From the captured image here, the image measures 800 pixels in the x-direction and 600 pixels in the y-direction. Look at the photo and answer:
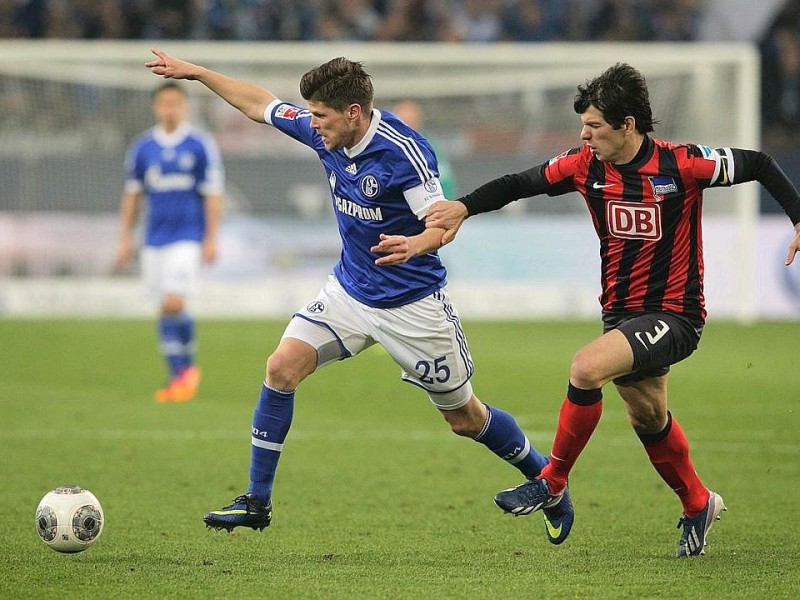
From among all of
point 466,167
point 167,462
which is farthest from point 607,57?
point 167,462

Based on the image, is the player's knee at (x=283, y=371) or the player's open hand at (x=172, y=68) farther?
the player's open hand at (x=172, y=68)

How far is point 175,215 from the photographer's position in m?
11.8

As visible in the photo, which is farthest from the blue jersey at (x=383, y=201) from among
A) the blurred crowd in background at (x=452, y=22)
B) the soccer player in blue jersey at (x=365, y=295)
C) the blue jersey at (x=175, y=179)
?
the blurred crowd in background at (x=452, y=22)

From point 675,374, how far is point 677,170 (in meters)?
7.97

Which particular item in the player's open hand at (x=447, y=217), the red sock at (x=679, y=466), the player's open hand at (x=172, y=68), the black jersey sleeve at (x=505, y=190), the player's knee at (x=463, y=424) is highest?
the player's open hand at (x=172, y=68)

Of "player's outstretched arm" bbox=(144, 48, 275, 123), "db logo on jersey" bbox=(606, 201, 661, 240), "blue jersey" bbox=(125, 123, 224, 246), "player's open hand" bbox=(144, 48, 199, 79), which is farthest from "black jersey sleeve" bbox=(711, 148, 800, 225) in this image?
"blue jersey" bbox=(125, 123, 224, 246)

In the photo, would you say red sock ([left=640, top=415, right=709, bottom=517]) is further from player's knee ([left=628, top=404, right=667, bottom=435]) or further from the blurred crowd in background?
the blurred crowd in background

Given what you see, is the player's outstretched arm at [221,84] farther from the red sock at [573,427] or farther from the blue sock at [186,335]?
the blue sock at [186,335]

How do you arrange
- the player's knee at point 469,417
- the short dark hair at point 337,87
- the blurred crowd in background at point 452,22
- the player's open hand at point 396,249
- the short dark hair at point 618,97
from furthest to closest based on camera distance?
the blurred crowd in background at point 452,22
the player's knee at point 469,417
the short dark hair at point 337,87
the short dark hair at point 618,97
the player's open hand at point 396,249

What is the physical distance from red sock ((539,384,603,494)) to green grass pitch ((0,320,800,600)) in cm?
36

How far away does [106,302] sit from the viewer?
19.0 metres

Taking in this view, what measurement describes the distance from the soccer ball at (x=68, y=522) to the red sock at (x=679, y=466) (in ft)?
7.88

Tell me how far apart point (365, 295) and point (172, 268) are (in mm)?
5783

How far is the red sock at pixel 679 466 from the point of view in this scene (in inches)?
239
